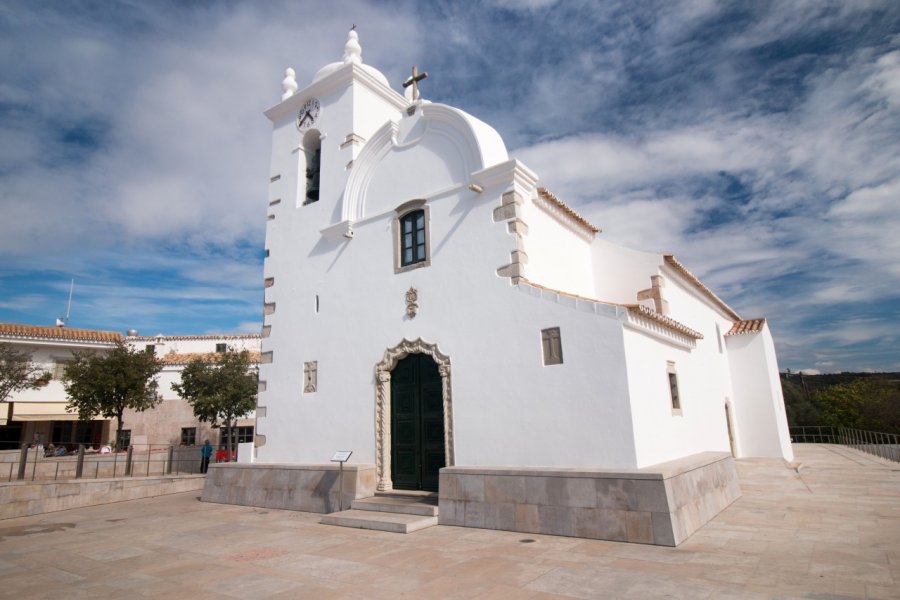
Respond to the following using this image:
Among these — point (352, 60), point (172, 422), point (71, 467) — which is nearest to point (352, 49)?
point (352, 60)

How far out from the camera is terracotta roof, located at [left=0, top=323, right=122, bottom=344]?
2664cm

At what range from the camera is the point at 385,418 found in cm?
1034

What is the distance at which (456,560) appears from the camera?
6.34m

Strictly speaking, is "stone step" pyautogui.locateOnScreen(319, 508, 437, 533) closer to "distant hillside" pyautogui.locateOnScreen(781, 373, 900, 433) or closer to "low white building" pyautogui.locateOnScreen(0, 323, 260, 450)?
"low white building" pyautogui.locateOnScreen(0, 323, 260, 450)

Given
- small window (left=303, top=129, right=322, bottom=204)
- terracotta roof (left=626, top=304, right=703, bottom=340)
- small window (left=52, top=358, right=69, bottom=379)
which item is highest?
small window (left=303, top=129, right=322, bottom=204)

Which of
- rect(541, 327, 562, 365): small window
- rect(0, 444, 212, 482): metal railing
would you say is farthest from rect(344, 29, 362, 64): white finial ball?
rect(0, 444, 212, 482): metal railing

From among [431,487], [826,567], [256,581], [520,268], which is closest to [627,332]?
[520,268]

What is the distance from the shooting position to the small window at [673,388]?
9422 millimetres

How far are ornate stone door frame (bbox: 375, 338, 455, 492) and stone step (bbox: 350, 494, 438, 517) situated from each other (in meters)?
0.52

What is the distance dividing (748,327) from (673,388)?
31.7ft

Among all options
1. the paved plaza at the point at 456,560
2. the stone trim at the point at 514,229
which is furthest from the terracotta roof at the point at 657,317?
the paved plaza at the point at 456,560

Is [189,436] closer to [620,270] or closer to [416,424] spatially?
[416,424]

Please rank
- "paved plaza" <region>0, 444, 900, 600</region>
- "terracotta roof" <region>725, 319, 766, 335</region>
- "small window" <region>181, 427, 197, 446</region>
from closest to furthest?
1. "paved plaza" <region>0, 444, 900, 600</region>
2. "terracotta roof" <region>725, 319, 766, 335</region>
3. "small window" <region>181, 427, 197, 446</region>

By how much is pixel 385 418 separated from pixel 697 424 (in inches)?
249
